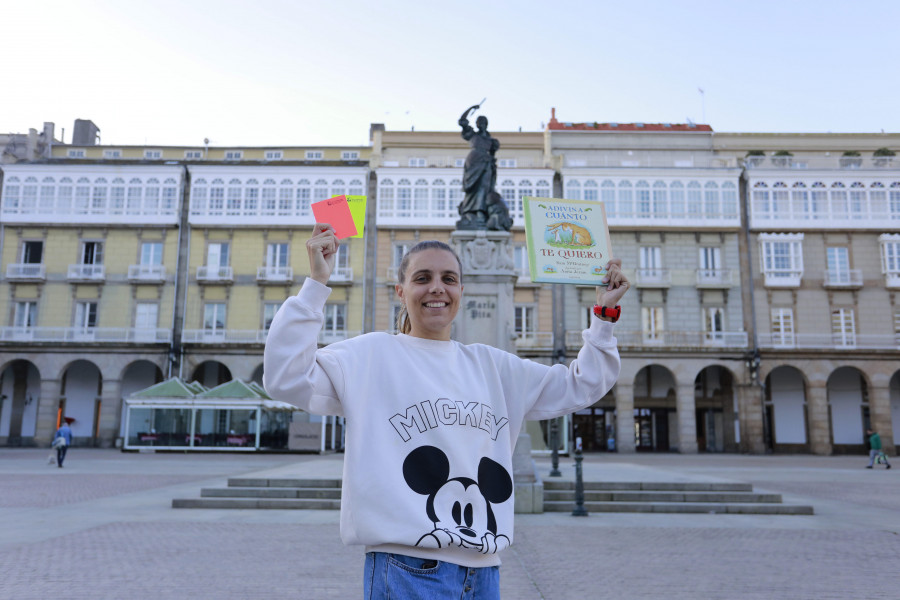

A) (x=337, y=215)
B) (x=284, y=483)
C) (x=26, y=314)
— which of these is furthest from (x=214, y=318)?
(x=337, y=215)

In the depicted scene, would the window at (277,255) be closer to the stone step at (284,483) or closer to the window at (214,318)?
the window at (214,318)

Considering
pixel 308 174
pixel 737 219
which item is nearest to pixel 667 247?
pixel 737 219

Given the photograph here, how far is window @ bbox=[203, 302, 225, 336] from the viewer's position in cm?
3944

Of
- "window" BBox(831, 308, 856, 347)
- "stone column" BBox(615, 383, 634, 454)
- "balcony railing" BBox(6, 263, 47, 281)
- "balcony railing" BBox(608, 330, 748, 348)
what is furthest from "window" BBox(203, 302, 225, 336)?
"window" BBox(831, 308, 856, 347)

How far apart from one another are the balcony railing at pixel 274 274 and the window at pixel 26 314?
485 inches

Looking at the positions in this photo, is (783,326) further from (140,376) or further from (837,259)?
(140,376)

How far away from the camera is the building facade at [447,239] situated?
38.9 m

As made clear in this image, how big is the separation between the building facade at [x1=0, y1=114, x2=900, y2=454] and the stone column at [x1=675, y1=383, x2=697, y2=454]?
801 millimetres

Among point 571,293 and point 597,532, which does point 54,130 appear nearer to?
point 571,293

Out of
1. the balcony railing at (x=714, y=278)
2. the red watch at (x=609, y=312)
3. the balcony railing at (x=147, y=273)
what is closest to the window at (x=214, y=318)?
the balcony railing at (x=147, y=273)

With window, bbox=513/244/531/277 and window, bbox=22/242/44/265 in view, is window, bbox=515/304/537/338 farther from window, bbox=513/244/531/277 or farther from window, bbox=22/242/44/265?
window, bbox=22/242/44/265

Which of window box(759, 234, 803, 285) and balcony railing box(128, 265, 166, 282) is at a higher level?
window box(759, 234, 803, 285)

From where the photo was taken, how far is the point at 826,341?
38.8 metres

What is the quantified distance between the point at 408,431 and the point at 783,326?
41074mm
